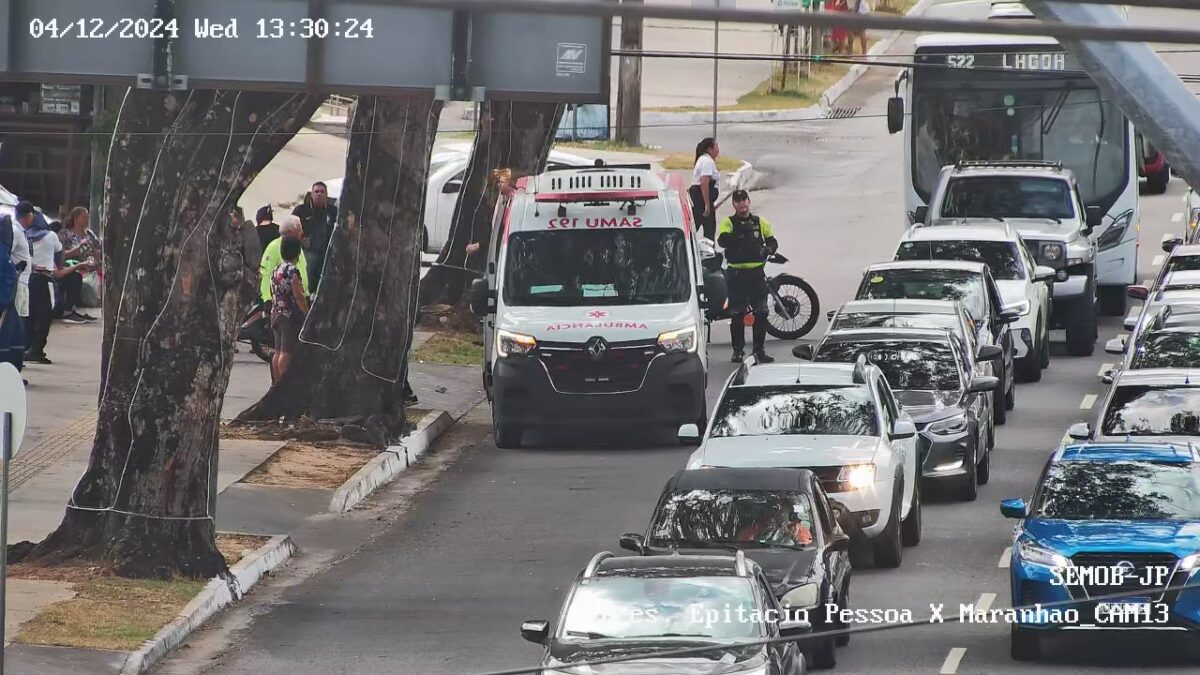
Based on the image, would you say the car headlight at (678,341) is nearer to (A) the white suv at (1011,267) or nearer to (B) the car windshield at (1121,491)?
(A) the white suv at (1011,267)

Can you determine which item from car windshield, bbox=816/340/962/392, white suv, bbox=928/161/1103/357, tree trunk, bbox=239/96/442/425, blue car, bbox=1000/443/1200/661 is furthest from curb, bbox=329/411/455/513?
white suv, bbox=928/161/1103/357

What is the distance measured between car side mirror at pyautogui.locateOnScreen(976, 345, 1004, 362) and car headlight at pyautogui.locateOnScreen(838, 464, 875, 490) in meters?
5.28

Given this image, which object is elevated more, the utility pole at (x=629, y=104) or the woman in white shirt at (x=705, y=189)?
the utility pole at (x=629, y=104)

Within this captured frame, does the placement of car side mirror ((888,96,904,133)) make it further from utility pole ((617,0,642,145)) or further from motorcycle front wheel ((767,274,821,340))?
utility pole ((617,0,642,145))

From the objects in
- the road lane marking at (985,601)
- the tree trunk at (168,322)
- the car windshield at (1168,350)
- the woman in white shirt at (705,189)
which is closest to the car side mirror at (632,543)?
the road lane marking at (985,601)

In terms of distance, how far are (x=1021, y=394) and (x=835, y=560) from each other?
39.6 ft

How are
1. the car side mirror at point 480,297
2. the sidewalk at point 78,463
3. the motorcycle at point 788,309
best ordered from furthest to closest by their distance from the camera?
the motorcycle at point 788,309 → the car side mirror at point 480,297 → the sidewalk at point 78,463

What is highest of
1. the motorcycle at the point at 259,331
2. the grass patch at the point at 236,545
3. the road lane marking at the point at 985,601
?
the motorcycle at the point at 259,331

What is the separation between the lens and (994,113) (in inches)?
1304

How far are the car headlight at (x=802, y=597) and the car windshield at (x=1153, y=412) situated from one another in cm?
470

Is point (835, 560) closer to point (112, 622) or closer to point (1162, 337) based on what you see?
point (112, 622)

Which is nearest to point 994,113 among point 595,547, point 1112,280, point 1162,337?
point 1112,280

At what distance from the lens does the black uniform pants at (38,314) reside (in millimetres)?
26422

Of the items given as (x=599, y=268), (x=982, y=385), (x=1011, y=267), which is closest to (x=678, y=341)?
(x=599, y=268)
